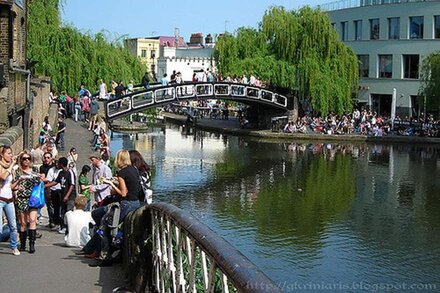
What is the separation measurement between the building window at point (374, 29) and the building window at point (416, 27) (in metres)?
2.99

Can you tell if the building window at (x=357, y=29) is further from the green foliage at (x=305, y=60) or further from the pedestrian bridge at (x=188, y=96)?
the pedestrian bridge at (x=188, y=96)

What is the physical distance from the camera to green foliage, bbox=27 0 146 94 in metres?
39.4

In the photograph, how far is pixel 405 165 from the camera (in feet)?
118

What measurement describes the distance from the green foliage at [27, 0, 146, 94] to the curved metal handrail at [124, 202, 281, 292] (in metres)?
32.7

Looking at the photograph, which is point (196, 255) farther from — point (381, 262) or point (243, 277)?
point (381, 262)

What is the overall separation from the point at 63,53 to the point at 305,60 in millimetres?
17288

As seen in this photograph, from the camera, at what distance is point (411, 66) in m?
58.9

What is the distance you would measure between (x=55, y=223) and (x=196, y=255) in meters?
7.86

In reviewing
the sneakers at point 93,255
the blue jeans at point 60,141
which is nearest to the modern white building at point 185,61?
the blue jeans at point 60,141

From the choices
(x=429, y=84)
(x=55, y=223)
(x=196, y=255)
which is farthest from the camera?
(x=429, y=84)

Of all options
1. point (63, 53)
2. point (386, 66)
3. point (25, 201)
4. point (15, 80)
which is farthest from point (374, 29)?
point (25, 201)

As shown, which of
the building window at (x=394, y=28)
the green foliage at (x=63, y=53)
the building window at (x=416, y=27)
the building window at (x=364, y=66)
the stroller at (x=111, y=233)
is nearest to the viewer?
the stroller at (x=111, y=233)

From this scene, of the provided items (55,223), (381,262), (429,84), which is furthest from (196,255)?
(429,84)

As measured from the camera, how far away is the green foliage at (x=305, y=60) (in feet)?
165
